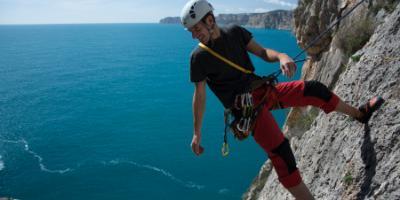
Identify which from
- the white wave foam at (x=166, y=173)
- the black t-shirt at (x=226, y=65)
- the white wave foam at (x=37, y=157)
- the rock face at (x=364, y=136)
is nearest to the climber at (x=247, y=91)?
the black t-shirt at (x=226, y=65)

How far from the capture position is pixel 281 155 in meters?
5.70

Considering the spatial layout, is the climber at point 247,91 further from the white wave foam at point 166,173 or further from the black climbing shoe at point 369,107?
the white wave foam at point 166,173

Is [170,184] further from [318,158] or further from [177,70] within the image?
[177,70]

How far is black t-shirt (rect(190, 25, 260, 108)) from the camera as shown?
5574 millimetres

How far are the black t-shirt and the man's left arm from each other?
15 cm

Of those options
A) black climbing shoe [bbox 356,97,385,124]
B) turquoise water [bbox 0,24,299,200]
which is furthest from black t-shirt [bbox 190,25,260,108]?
turquoise water [bbox 0,24,299,200]

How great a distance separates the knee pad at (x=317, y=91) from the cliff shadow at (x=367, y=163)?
2.88 feet

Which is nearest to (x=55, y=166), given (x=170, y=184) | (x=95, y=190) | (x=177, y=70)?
(x=95, y=190)

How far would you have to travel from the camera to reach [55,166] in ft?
153

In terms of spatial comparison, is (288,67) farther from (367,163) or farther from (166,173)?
(166,173)

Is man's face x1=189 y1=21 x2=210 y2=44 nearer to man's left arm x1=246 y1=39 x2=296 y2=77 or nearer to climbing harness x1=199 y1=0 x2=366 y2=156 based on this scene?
climbing harness x1=199 y1=0 x2=366 y2=156

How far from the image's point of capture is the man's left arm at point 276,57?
529 centimetres

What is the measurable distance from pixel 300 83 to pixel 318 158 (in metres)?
2.23

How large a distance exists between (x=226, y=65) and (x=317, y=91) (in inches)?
55.5
